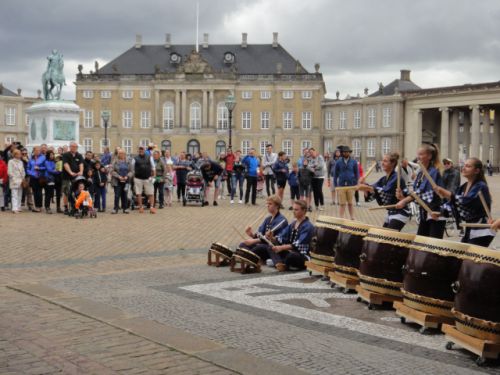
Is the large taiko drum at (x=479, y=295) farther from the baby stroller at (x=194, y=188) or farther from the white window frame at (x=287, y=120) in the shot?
the white window frame at (x=287, y=120)

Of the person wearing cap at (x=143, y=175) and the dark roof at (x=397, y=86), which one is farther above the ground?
the dark roof at (x=397, y=86)

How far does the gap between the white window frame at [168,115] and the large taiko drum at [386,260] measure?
86172mm

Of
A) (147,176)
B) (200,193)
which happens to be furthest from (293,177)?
(147,176)

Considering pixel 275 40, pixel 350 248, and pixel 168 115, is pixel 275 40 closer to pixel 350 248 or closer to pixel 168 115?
pixel 168 115

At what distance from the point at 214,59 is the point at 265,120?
11.1 meters

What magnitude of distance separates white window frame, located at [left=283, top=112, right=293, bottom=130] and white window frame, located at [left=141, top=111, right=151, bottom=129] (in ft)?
59.7

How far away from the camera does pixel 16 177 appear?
1895 cm

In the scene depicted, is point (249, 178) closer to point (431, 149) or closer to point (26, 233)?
point (26, 233)

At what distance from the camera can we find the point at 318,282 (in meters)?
9.22

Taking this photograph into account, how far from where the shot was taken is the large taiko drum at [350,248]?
8398 millimetres

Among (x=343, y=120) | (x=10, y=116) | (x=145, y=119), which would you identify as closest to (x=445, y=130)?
(x=343, y=120)

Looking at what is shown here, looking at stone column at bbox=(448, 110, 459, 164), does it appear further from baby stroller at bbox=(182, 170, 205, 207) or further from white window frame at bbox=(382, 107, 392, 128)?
baby stroller at bbox=(182, 170, 205, 207)

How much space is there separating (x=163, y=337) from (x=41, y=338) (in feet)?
3.53

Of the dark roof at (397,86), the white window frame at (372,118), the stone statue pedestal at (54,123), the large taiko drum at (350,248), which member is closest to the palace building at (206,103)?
the white window frame at (372,118)
